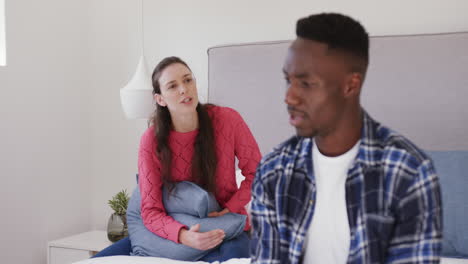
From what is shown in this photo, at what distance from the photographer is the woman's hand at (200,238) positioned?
1840mm

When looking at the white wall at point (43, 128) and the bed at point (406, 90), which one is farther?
the white wall at point (43, 128)

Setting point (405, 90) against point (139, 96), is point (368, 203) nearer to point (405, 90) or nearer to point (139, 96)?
point (405, 90)

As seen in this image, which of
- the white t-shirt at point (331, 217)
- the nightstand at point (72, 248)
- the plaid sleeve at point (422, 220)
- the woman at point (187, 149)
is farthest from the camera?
the nightstand at point (72, 248)

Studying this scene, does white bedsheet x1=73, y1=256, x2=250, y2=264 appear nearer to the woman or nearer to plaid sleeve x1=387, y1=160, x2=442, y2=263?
the woman

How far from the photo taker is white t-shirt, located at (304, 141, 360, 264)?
106 cm

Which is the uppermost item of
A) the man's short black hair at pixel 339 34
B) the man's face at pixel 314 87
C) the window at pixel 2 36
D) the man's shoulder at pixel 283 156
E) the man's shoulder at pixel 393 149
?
the window at pixel 2 36

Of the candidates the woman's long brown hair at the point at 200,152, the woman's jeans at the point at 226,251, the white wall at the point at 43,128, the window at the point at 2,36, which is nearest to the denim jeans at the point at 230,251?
the woman's jeans at the point at 226,251

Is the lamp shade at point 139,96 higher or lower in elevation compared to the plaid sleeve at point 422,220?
higher

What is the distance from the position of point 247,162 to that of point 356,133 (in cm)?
107

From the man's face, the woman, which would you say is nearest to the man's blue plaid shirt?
the man's face

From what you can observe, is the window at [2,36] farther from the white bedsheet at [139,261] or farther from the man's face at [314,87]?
the man's face at [314,87]

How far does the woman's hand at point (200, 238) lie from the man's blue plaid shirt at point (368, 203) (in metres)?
0.68

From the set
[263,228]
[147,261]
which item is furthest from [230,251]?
[263,228]

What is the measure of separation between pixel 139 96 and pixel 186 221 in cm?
96
